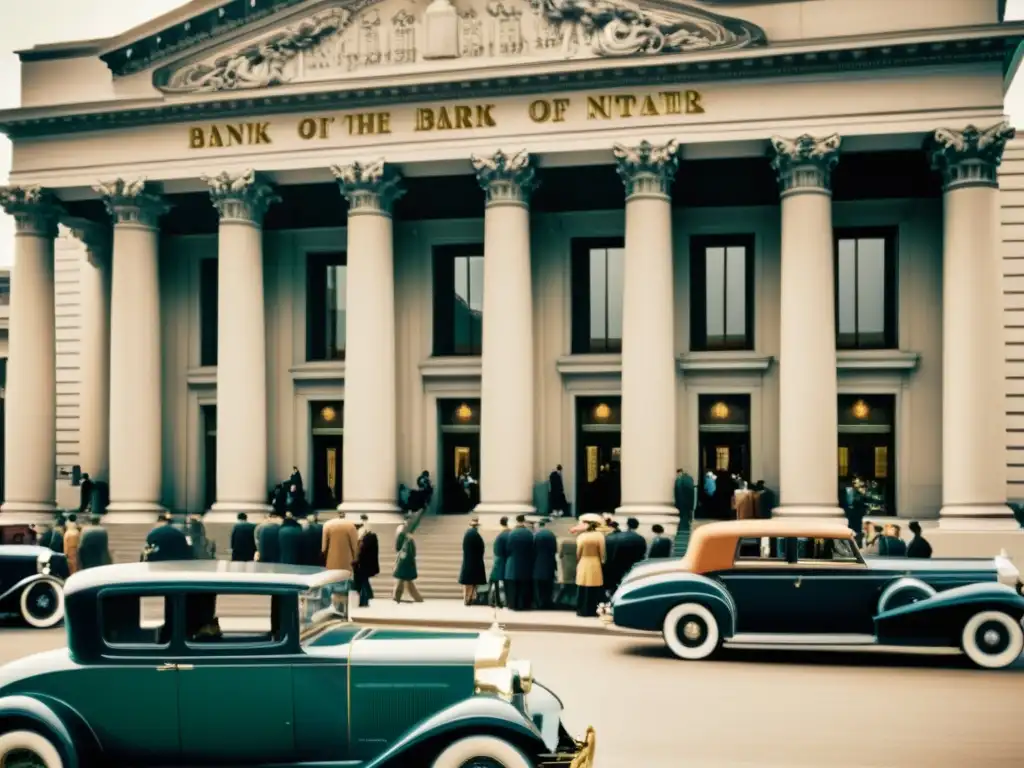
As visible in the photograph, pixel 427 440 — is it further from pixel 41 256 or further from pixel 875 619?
pixel 875 619

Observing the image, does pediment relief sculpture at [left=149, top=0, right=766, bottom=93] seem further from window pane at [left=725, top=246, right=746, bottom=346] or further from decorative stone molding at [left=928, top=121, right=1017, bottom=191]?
window pane at [left=725, top=246, right=746, bottom=346]

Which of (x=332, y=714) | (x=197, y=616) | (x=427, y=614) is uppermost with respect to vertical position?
(x=197, y=616)

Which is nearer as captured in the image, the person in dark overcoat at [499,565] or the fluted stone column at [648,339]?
the person in dark overcoat at [499,565]

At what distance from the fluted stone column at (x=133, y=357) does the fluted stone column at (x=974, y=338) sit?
20655 mm

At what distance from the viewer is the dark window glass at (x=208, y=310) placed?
35875 millimetres

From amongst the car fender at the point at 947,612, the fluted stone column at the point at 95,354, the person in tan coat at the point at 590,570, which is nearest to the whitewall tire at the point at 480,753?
the car fender at the point at 947,612

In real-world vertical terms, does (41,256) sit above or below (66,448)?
above

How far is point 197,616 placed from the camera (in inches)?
316

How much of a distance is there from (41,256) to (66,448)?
1084 cm

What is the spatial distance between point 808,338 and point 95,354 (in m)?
21.8

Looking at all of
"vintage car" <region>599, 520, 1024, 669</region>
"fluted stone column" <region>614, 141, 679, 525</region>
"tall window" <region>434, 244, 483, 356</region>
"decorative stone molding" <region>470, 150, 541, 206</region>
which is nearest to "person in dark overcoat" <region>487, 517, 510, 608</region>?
"fluted stone column" <region>614, 141, 679, 525</region>

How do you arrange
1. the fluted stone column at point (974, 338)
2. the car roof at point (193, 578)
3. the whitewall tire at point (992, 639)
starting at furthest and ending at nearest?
the fluted stone column at point (974, 338)
the whitewall tire at point (992, 639)
the car roof at point (193, 578)

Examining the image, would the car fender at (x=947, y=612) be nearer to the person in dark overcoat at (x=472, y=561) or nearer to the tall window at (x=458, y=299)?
the person in dark overcoat at (x=472, y=561)

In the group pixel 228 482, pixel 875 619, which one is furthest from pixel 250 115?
pixel 875 619
